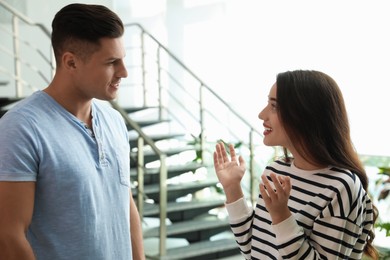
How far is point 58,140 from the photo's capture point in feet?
4.66

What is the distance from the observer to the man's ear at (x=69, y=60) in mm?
1476

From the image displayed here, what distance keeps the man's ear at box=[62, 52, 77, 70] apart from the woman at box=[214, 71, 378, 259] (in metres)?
0.48

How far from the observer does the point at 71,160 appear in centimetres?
142

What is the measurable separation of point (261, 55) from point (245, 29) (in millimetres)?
339

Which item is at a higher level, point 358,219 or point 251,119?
point 358,219

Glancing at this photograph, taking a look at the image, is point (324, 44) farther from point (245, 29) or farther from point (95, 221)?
point (95, 221)

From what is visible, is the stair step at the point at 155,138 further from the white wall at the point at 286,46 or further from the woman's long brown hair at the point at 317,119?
the woman's long brown hair at the point at 317,119

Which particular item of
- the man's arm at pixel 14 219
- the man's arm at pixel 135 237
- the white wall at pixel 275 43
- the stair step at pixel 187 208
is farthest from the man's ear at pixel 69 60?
the white wall at pixel 275 43

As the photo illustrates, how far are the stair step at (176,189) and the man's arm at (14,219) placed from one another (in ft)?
11.3

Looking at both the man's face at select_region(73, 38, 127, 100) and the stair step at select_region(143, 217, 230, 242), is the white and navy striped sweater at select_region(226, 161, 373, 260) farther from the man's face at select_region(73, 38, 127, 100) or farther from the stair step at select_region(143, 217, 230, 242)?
the stair step at select_region(143, 217, 230, 242)

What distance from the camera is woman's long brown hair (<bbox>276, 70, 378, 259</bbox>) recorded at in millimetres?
1427

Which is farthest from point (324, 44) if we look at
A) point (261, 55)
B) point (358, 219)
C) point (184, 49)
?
point (358, 219)

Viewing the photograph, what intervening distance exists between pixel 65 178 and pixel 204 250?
3.13 m

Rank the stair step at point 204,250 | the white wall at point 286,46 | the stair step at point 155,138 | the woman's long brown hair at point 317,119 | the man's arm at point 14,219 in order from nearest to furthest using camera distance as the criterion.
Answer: the man's arm at point 14,219 → the woman's long brown hair at point 317,119 → the stair step at point 204,250 → the white wall at point 286,46 → the stair step at point 155,138
